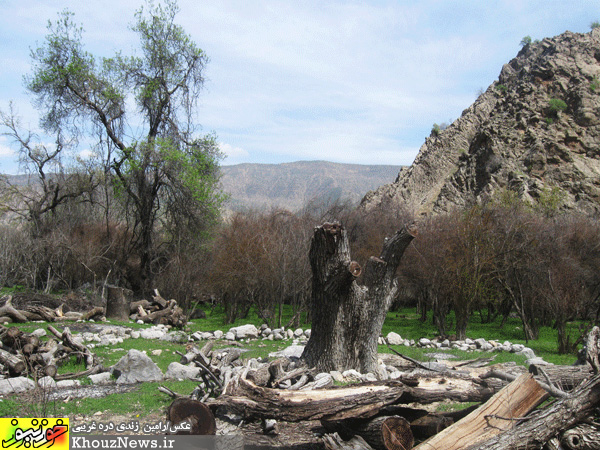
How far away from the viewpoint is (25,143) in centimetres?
2553

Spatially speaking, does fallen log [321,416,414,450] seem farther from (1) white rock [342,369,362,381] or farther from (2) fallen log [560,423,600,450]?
(1) white rock [342,369,362,381]

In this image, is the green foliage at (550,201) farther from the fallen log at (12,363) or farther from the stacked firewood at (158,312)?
the fallen log at (12,363)

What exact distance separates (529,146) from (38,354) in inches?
1628

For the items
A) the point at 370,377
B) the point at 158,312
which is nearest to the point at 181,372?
the point at 370,377

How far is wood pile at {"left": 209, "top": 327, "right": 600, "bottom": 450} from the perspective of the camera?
4.20m

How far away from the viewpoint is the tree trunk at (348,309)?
25.4 feet

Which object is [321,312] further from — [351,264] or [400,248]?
[400,248]

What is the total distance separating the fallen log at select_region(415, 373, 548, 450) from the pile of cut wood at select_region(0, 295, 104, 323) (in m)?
14.0

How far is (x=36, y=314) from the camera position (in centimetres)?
1507

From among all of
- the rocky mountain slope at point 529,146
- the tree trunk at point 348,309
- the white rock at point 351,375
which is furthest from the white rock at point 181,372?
the rocky mountain slope at point 529,146

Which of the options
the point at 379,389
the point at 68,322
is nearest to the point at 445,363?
the point at 379,389

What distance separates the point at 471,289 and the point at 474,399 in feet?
36.1

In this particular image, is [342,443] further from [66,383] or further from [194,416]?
[66,383]

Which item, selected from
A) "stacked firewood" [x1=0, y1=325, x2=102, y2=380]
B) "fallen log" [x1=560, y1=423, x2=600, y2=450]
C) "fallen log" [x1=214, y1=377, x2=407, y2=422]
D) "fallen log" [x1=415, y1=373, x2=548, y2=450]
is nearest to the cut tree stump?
"fallen log" [x1=214, y1=377, x2=407, y2=422]
